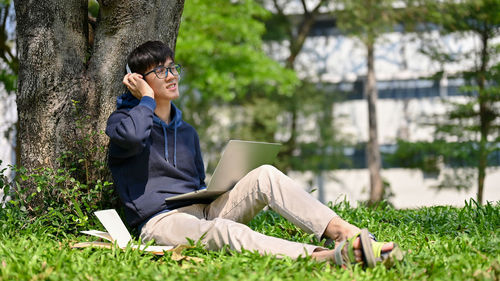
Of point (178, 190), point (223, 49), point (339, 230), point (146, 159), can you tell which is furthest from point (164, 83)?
point (223, 49)

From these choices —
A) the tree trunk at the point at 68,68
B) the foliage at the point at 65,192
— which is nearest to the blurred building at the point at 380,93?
the tree trunk at the point at 68,68

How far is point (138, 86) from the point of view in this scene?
3.55m

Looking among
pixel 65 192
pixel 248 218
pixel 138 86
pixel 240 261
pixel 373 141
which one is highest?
pixel 138 86

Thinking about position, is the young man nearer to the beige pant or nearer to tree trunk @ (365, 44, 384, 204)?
the beige pant

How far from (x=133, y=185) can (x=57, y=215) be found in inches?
29.5

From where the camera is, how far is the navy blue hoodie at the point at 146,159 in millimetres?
3250

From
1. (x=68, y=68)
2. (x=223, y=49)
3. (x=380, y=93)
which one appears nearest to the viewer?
(x=68, y=68)

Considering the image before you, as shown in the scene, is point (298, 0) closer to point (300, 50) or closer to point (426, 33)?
point (300, 50)

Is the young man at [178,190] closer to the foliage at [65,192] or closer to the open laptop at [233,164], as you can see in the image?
the open laptop at [233,164]

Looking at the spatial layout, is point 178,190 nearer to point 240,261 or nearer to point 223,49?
point 240,261

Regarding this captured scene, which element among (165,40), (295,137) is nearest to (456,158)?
(295,137)

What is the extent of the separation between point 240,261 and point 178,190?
0.81 m

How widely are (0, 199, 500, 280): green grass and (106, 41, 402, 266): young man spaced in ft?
0.34

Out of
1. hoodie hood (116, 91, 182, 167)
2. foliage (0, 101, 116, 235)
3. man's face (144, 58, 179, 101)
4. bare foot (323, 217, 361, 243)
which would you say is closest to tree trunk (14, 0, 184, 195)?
foliage (0, 101, 116, 235)
